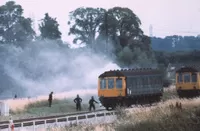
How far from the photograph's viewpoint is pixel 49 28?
212 ft

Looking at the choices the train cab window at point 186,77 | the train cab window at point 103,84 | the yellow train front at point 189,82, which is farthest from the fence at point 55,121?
the train cab window at point 186,77

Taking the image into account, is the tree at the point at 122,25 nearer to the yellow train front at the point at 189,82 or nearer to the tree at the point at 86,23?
the tree at the point at 86,23

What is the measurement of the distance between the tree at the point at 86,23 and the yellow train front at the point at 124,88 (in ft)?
103

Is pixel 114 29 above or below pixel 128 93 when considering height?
above

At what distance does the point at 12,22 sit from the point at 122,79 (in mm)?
30514

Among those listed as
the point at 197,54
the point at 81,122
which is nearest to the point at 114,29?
the point at 197,54

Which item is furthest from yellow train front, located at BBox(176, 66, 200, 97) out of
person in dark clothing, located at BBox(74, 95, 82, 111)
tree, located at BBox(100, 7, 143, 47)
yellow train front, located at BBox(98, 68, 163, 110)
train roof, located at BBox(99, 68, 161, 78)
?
tree, located at BBox(100, 7, 143, 47)

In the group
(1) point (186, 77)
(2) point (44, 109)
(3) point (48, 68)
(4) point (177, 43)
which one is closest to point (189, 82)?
(1) point (186, 77)

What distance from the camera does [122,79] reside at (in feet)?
110

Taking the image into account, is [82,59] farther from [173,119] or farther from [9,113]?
[173,119]

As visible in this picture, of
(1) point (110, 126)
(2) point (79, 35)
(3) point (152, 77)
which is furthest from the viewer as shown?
(2) point (79, 35)

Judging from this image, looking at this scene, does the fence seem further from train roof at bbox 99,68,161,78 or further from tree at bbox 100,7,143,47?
tree at bbox 100,7,143,47

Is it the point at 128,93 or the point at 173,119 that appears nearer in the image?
the point at 173,119

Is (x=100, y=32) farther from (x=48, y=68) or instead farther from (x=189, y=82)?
(x=189, y=82)
